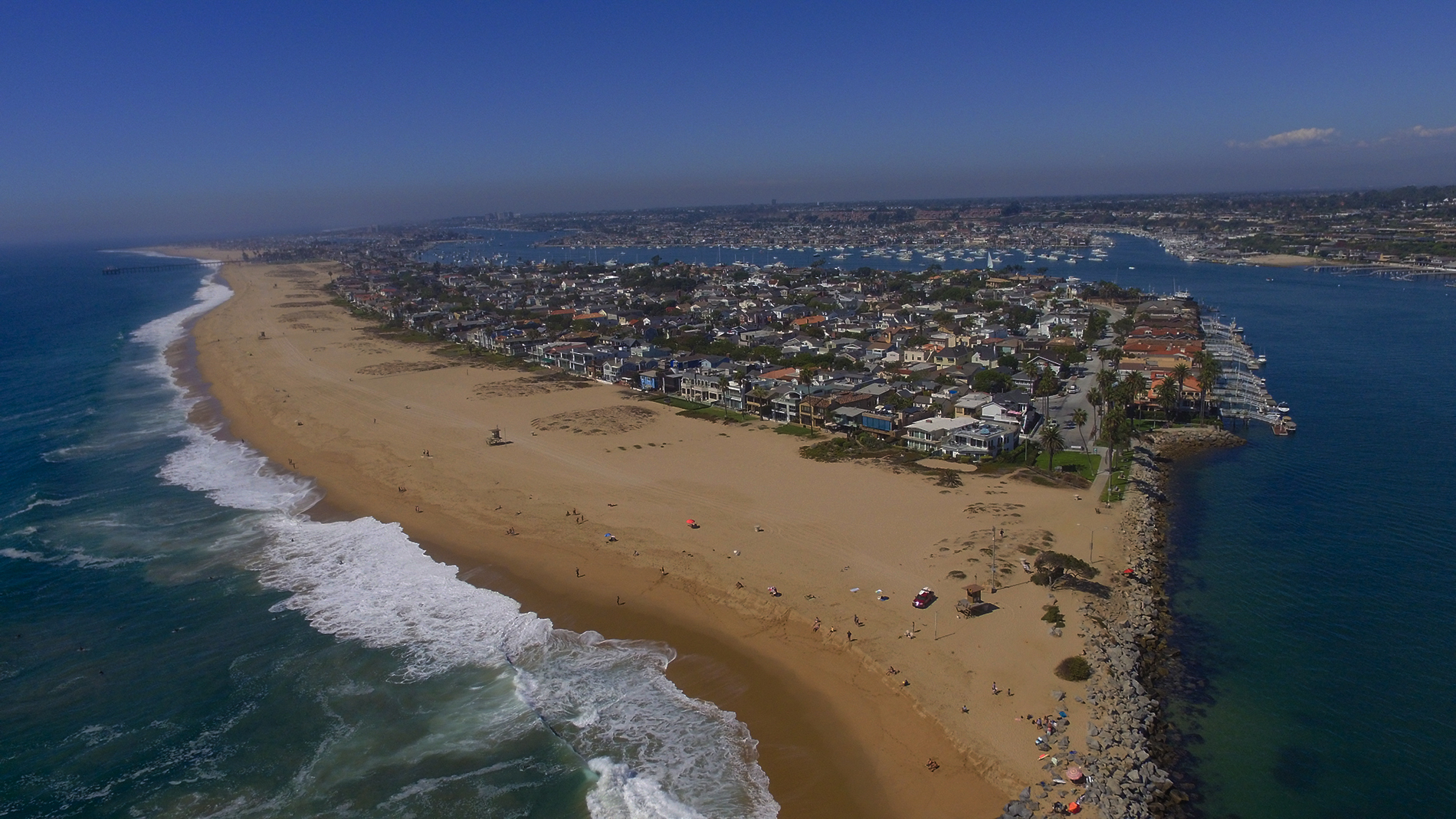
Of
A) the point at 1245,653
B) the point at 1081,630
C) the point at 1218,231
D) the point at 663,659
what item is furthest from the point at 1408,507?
the point at 1218,231

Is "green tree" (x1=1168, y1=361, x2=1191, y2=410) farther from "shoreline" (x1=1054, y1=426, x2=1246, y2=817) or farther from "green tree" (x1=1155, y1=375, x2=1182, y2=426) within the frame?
"shoreline" (x1=1054, y1=426, x2=1246, y2=817)

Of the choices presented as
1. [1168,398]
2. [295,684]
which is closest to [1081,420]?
[1168,398]

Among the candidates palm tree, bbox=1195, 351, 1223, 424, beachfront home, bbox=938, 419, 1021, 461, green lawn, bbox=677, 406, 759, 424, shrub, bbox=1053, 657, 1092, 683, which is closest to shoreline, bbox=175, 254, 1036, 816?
shrub, bbox=1053, 657, 1092, 683

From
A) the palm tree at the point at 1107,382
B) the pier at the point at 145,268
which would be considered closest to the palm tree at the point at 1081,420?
the palm tree at the point at 1107,382

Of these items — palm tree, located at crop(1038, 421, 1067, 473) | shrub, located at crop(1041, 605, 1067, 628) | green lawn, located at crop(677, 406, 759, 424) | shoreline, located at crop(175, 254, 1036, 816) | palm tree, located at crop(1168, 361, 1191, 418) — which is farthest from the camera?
green lawn, located at crop(677, 406, 759, 424)

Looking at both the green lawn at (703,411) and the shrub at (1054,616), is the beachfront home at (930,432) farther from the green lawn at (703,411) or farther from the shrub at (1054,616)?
the shrub at (1054,616)
